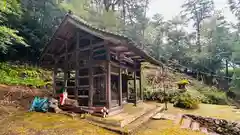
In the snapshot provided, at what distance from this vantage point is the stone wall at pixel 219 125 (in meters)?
6.79

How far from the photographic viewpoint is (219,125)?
23.5 feet

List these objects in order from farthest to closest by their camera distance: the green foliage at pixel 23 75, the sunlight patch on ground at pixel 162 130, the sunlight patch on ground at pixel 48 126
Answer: the green foliage at pixel 23 75, the sunlight patch on ground at pixel 162 130, the sunlight patch on ground at pixel 48 126

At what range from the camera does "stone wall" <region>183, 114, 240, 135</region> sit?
679 centimetres

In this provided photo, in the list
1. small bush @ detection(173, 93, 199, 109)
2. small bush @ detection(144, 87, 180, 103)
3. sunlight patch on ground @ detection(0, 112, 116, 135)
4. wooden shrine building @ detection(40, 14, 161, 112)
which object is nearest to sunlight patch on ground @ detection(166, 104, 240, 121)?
small bush @ detection(173, 93, 199, 109)

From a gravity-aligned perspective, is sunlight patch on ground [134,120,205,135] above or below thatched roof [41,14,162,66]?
below

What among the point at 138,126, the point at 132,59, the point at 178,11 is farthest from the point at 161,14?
the point at 138,126

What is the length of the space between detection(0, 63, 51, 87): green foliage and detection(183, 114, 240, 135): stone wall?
10.3 meters

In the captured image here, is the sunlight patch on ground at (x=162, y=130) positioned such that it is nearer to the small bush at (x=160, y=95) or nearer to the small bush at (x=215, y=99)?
the small bush at (x=160, y=95)

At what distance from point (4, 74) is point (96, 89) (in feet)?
27.3

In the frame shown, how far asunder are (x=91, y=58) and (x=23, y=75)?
29.7ft

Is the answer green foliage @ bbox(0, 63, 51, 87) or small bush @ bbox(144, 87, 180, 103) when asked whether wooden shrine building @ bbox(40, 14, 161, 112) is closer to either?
small bush @ bbox(144, 87, 180, 103)

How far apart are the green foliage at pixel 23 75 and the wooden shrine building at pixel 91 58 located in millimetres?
3289

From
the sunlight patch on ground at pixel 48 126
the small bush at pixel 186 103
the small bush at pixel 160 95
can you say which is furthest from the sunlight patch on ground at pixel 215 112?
the sunlight patch on ground at pixel 48 126

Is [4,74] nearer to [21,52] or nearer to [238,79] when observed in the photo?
[21,52]
